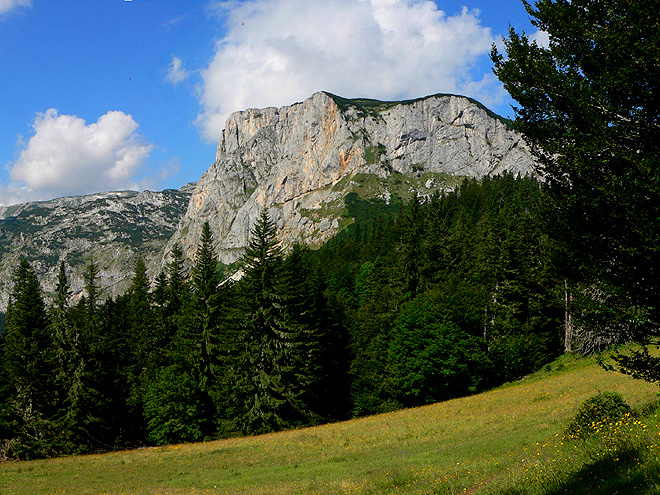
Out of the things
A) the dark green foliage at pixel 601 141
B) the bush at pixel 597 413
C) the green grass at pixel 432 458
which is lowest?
the green grass at pixel 432 458

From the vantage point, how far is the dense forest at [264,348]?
37.9 metres

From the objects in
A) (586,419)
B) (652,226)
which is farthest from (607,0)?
(586,419)

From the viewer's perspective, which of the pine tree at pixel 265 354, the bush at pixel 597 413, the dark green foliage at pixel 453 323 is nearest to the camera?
the bush at pixel 597 413

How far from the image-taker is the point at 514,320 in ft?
139

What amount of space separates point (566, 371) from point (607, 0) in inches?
1316

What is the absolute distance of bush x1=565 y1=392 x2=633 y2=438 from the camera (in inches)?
524

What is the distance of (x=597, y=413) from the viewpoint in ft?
45.6

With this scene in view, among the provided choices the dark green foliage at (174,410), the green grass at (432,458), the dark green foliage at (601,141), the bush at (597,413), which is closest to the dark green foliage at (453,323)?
the green grass at (432,458)

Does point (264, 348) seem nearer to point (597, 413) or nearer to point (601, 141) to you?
point (597, 413)

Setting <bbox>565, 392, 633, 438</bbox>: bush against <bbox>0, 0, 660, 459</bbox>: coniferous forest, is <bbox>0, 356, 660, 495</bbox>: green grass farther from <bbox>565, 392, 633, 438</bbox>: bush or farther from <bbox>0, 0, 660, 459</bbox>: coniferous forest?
<bbox>0, 0, 660, 459</bbox>: coniferous forest

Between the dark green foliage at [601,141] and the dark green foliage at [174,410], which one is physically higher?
the dark green foliage at [601,141]

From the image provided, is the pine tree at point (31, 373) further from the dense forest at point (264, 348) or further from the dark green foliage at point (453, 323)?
the dark green foliage at point (453, 323)

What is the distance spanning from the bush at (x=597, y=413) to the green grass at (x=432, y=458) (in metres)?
0.61

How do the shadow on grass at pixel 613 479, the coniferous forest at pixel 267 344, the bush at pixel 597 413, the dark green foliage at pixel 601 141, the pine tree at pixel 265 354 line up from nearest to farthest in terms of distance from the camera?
1. the shadow on grass at pixel 613 479
2. the dark green foliage at pixel 601 141
3. the bush at pixel 597 413
4. the pine tree at pixel 265 354
5. the coniferous forest at pixel 267 344
